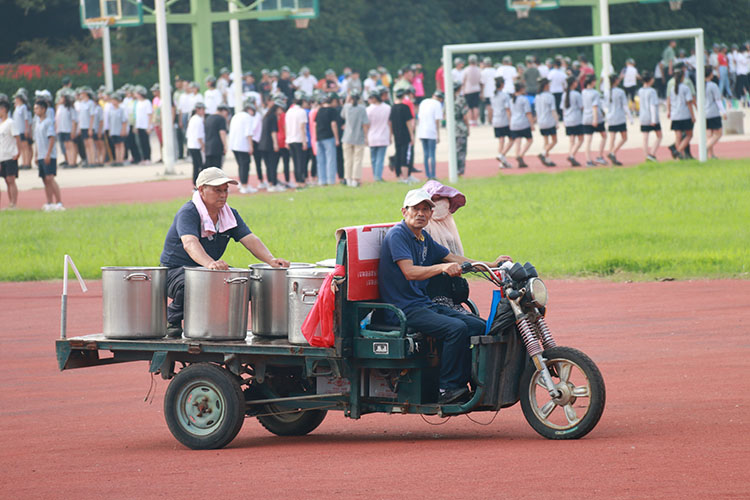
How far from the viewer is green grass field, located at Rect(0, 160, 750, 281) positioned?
57.3 feet

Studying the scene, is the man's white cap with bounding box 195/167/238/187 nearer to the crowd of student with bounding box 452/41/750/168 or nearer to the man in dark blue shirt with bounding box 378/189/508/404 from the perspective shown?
the man in dark blue shirt with bounding box 378/189/508/404

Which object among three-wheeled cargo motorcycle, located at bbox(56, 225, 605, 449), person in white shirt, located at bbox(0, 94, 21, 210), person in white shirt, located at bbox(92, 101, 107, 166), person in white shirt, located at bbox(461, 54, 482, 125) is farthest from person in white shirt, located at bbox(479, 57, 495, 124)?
three-wheeled cargo motorcycle, located at bbox(56, 225, 605, 449)

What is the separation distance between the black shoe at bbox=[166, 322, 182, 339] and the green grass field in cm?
838

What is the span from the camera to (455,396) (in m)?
8.22

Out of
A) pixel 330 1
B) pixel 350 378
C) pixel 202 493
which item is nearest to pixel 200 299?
pixel 350 378

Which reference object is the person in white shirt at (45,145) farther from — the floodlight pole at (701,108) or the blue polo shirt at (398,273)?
the blue polo shirt at (398,273)

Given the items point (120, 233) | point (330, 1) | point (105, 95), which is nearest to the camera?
point (120, 233)

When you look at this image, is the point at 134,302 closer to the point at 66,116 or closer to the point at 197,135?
the point at 197,135

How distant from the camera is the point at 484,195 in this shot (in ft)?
76.6

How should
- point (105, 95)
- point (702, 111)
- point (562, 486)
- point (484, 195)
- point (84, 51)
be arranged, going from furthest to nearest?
point (84, 51)
point (105, 95)
point (702, 111)
point (484, 195)
point (562, 486)

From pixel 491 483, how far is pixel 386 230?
2.20 metres

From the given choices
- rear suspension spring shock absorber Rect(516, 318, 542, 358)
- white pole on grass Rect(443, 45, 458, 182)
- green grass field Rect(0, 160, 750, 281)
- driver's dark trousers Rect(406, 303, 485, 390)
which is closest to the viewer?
rear suspension spring shock absorber Rect(516, 318, 542, 358)

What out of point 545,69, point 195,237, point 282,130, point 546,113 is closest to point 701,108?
point 546,113

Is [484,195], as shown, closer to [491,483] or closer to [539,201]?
[539,201]
